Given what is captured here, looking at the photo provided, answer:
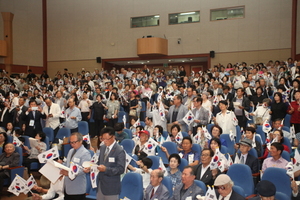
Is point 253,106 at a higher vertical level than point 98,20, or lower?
lower

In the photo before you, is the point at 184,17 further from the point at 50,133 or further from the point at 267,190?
the point at 267,190

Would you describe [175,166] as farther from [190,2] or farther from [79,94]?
[190,2]

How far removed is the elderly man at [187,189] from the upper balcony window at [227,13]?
46.4 ft

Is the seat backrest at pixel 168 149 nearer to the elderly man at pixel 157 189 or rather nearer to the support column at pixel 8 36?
the elderly man at pixel 157 189

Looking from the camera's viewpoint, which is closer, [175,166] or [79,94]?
[175,166]

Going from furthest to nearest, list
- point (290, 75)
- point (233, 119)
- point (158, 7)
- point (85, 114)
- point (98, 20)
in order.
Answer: point (98, 20), point (158, 7), point (290, 75), point (85, 114), point (233, 119)

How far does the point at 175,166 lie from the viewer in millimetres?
4711

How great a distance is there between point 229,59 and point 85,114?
939 centimetres

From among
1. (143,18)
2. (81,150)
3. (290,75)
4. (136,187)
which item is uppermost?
(143,18)

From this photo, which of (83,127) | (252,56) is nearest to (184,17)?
(252,56)

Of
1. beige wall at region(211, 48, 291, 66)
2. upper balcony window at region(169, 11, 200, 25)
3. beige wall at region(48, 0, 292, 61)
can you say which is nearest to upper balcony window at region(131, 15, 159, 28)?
beige wall at region(48, 0, 292, 61)

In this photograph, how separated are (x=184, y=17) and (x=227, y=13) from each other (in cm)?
234

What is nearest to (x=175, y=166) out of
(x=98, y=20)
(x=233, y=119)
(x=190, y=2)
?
(x=233, y=119)


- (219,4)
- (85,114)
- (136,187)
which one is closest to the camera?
(136,187)
